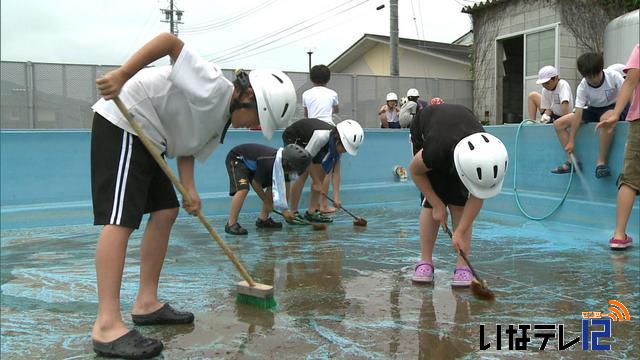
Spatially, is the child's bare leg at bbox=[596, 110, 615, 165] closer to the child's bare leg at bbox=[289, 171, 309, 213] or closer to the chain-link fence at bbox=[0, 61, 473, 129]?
the child's bare leg at bbox=[289, 171, 309, 213]

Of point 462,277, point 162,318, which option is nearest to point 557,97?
point 462,277

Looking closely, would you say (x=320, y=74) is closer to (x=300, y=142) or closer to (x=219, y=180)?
(x=300, y=142)

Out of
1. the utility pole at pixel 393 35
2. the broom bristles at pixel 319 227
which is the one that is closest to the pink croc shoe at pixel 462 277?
the broom bristles at pixel 319 227

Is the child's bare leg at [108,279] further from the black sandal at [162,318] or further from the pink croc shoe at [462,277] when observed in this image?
the pink croc shoe at [462,277]

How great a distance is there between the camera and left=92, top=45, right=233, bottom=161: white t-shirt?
2.51 meters

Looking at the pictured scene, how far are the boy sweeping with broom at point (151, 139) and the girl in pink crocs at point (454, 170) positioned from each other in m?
1.03

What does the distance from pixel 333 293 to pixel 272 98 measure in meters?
1.38

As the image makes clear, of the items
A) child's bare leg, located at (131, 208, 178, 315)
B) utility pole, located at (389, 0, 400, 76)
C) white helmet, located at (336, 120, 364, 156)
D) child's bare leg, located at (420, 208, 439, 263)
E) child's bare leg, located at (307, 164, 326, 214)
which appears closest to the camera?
child's bare leg, located at (131, 208, 178, 315)

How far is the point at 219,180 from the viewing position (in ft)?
23.6

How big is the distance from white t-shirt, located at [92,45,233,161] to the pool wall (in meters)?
4.10

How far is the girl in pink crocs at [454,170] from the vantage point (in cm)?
312

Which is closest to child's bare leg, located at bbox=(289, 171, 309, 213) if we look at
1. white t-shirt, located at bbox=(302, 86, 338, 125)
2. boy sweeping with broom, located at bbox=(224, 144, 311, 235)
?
boy sweeping with broom, located at bbox=(224, 144, 311, 235)

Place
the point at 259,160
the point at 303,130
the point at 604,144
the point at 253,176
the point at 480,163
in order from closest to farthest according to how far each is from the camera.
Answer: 1. the point at 480,163
2. the point at 604,144
3. the point at 259,160
4. the point at 253,176
5. the point at 303,130

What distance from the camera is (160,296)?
3.40m
